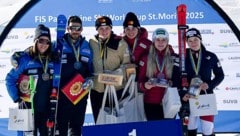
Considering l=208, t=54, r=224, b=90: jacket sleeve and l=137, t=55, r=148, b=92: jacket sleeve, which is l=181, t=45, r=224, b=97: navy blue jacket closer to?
l=208, t=54, r=224, b=90: jacket sleeve

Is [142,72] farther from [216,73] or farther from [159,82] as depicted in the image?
[216,73]

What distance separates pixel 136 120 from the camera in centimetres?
481

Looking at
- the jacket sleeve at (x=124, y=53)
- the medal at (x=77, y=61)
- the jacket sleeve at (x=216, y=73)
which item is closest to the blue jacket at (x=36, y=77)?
the medal at (x=77, y=61)

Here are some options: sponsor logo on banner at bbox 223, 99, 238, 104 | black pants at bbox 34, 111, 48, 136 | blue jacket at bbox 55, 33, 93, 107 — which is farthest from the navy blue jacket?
black pants at bbox 34, 111, 48, 136

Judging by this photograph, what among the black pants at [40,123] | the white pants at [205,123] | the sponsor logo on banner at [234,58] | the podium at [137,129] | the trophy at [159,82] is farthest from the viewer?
the sponsor logo on banner at [234,58]

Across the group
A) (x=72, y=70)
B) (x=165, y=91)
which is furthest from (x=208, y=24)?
(x=72, y=70)

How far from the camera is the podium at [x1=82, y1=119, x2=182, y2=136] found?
4324 millimetres

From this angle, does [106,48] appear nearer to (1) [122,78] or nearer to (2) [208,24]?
(1) [122,78]

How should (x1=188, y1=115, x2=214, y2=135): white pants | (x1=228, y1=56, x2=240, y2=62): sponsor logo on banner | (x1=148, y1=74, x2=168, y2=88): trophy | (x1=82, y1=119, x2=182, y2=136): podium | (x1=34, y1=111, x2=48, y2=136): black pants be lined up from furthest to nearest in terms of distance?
1. (x1=228, y1=56, x2=240, y2=62): sponsor logo on banner
2. (x1=188, y1=115, x2=214, y2=135): white pants
3. (x1=34, y1=111, x2=48, y2=136): black pants
4. (x1=148, y1=74, x2=168, y2=88): trophy
5. (x1=82, y1=119, x2=182, y2=136): podium

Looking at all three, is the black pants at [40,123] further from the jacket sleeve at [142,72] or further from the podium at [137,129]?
the jacket sleeve at [142,72]

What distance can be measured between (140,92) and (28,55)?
108cm

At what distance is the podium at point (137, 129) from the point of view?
14.2ft

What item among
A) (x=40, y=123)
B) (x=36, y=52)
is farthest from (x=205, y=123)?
(x=36, y=52)

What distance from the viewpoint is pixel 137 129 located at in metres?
4.34
